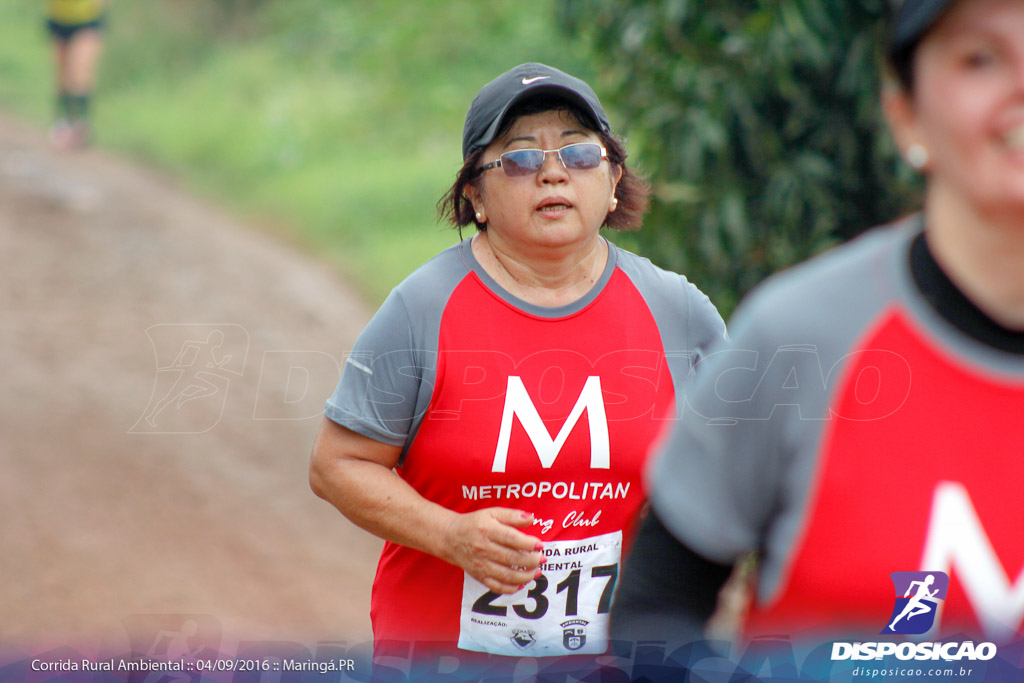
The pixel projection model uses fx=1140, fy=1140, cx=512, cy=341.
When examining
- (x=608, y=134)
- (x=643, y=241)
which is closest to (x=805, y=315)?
(x=608, y=134)

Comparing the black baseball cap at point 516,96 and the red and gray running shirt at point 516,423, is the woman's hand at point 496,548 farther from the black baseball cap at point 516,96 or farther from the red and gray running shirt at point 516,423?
the black baseball cap at point 516,96

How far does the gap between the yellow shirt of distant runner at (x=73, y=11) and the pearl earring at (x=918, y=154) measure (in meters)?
12.6

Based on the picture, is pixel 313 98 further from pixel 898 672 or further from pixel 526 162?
pixel 898 672

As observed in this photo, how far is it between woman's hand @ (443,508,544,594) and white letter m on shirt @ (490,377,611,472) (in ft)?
0.46

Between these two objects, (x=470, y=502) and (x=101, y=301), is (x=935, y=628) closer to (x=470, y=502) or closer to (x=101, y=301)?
(x=470, y=502)

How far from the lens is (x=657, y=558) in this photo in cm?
142

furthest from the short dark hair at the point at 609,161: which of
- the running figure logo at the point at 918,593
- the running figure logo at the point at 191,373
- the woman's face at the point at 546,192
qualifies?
the running figure logo at the point at 191,373

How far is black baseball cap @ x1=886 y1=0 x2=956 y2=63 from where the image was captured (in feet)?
3.88

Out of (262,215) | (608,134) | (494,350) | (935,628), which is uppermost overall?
(262,215)

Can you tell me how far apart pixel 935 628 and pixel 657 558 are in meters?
0.35

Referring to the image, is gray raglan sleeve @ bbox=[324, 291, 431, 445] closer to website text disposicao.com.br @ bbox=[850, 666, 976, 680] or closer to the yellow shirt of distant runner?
website text disposicao.com.br @ bbox=[850, 666, 976, 680]

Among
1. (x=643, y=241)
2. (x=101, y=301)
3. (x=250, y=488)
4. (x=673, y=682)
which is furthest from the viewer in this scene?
(x=101, y=301)

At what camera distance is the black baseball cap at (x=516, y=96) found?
8.13ft

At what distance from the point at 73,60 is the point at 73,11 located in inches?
25.1
